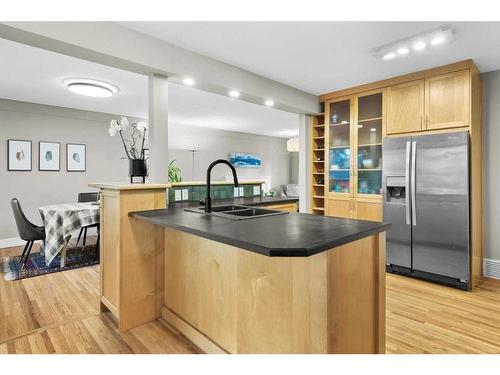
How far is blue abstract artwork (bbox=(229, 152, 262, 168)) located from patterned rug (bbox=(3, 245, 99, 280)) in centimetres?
424

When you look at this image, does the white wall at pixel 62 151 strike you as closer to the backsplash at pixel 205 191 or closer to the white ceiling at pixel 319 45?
the backsplash at pixel 205 191

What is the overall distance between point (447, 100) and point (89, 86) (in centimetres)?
423

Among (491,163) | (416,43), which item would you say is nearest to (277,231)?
(416,43)

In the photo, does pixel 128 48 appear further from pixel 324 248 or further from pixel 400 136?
pixel 400 136

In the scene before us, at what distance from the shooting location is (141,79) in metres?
3.70

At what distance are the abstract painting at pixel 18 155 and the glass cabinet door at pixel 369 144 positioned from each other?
5216 mm

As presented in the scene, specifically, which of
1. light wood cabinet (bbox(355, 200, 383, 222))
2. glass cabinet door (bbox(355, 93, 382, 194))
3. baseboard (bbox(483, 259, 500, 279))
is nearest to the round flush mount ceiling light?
glass cabinet door (bbox(355, 93, 382, 194))

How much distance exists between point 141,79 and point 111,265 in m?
2.47

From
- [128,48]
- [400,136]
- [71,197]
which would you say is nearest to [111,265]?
[128,48]

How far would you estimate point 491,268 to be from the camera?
337cm

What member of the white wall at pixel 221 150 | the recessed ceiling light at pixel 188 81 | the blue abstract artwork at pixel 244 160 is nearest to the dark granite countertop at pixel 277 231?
the recessed ceiling light at pixel 188 81

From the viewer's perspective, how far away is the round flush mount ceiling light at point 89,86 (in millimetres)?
3711

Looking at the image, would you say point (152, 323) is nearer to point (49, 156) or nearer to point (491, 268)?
point (491, 268)

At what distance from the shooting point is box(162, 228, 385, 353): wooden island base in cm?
129
